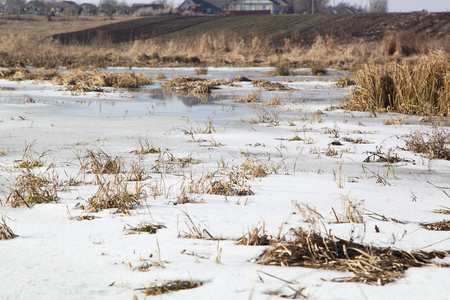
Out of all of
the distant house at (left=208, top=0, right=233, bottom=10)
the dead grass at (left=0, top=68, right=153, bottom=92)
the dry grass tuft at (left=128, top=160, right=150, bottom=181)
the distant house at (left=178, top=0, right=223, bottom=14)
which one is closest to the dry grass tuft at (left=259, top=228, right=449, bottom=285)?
the dry grass tuft at (left=128, top=160, right=150, bottom=181)

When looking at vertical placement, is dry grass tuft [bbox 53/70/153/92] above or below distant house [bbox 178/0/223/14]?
below

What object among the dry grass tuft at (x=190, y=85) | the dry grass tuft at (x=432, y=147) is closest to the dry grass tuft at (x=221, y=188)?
the dry grass tuft at (x=432, y=147)

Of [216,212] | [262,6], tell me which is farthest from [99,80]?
[262,6]

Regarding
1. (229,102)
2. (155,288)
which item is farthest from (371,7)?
(155,288)

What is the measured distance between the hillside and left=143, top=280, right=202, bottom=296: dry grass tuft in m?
27.8

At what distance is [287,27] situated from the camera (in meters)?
41.5

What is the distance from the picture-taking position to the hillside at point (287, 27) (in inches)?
1312

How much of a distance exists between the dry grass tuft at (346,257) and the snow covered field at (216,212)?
0.04m

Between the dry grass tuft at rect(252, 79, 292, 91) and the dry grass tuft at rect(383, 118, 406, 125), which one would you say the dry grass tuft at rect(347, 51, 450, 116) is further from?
the dry grass tuft at rect(252, 79, 292, 91)

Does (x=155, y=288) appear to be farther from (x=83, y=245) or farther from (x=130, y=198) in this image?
(x=130, y=198)

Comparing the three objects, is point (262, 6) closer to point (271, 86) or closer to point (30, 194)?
point (271, 86)

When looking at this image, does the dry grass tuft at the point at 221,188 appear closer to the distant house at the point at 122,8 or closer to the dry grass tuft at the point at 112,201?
the dry grass tuft at the point at 112,201

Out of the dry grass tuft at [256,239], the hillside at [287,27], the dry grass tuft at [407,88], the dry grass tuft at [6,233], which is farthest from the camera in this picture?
the hillside at [287,27]

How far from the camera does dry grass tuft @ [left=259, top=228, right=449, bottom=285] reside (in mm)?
1622
